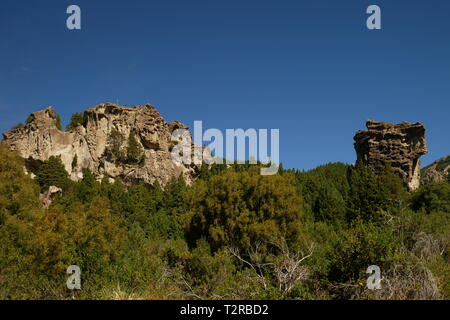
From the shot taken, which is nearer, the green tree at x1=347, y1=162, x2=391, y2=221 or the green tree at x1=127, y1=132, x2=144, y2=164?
the green tree at x1=347, y1=162, x2=391, y2=221

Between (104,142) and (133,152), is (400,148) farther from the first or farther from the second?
(104,142)

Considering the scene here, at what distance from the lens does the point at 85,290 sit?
459 inches

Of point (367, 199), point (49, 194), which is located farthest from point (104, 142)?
point (367, 199)

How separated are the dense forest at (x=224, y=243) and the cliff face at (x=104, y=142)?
8.01m

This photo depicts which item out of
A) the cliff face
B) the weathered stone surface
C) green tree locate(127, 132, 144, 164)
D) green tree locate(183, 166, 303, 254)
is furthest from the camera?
green tree locate(127, 132, 144, 164)

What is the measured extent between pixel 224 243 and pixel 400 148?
46038 mm

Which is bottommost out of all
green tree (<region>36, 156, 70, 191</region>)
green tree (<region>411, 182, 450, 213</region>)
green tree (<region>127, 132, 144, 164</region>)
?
green tree (<region>411, 182, 450, 213</region>)

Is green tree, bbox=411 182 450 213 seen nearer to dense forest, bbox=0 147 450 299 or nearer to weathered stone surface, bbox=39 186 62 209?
dense forest, bbox=0 147 450 299

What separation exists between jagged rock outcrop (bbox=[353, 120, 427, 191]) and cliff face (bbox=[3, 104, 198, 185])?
3063 cm

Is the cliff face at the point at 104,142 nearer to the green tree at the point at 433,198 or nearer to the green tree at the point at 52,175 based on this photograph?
the green tree at the point at 52,175

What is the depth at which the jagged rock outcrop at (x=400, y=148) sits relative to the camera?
59656 millimetres

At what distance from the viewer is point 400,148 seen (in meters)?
60.2

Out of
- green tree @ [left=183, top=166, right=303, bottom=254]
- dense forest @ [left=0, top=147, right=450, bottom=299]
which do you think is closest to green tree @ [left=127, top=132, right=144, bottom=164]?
dense forest @ [left=0, top=147, right=450, bottom=299]

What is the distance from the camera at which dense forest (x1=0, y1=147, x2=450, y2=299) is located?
1039 cm
